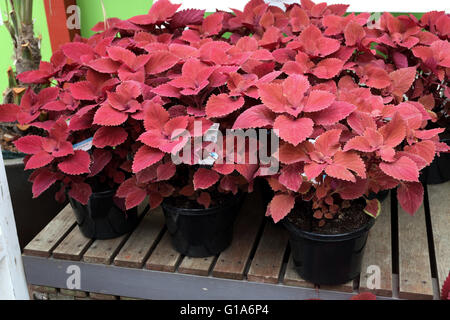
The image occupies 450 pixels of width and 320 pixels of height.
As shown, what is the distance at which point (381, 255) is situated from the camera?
149cm

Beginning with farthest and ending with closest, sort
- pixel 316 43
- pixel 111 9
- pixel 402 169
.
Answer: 1. pixel 111 9
2. pixel 316 43
3. pixel 402 169

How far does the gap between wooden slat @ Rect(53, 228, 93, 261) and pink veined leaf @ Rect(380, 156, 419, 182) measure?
937 mm

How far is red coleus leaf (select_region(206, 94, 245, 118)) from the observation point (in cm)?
123

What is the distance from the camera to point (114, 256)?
1545 mm

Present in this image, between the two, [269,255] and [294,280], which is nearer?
[294,280]

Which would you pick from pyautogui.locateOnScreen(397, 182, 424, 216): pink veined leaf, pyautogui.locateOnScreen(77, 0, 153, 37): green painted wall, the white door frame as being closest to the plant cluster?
pyautogui.locateOnScreen(397, 182, 424, 216): pink veined leaf

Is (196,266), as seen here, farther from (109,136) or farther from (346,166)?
(346,166)

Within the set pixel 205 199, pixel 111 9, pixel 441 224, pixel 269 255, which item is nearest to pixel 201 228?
pixel 205 199

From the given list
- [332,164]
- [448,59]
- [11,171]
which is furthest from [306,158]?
[11,171]

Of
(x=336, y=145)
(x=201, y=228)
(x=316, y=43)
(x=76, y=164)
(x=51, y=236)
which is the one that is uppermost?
(x=316, y=43)

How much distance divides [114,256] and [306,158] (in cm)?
71

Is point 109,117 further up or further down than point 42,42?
further up

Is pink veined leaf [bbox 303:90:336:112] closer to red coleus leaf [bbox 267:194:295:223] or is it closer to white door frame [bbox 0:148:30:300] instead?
red coleus leaf [bbox 267:194:295:223]

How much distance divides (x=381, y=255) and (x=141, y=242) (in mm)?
723
